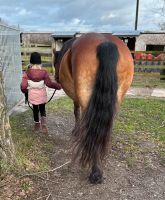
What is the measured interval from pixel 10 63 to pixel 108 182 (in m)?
3.91

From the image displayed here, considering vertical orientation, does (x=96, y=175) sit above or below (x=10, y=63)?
below

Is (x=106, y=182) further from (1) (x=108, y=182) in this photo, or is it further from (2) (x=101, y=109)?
(2) (x=101, y=109)

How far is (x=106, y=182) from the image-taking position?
2.95 meters

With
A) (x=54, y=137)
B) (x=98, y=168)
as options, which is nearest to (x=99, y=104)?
(x=98, y=168)

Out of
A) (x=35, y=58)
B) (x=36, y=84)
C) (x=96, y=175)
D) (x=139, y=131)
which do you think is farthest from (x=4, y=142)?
(x=139, y=131)

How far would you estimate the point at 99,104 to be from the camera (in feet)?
8.72

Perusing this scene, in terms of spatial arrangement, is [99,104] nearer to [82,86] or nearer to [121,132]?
[82,86]

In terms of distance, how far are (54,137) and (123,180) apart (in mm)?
1575

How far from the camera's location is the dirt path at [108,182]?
2.70 m

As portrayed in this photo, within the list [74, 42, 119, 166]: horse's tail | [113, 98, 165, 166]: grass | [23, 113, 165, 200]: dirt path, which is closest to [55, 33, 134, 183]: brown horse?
[74, 42, 119, 166]: horse's tail

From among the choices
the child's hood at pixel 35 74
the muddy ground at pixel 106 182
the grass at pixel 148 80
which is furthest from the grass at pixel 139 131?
the grass at pixel 148 80

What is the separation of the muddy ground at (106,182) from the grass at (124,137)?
121 millimetres

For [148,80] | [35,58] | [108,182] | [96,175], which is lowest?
[108,182]

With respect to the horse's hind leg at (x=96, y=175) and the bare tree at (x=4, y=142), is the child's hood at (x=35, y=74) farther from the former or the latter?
the horse's hind leg at (x=96, y=175)
